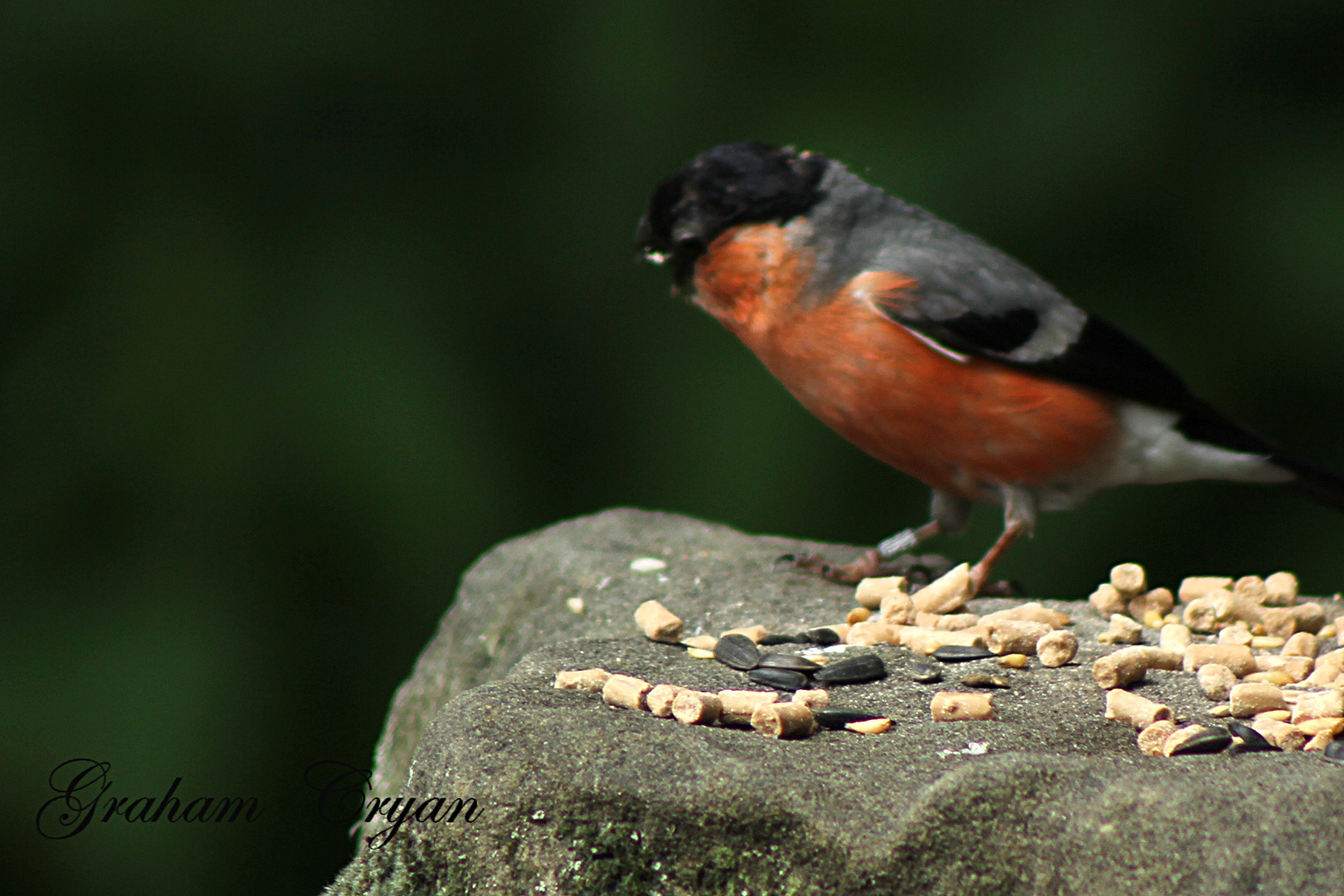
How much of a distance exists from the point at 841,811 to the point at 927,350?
1.60 m

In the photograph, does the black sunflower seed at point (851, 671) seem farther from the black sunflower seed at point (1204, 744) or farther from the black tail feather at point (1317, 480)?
the black tail feather at point (1317, 480)

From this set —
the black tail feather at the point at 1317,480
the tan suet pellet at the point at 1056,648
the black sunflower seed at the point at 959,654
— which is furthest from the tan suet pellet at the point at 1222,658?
the black tail feather at the point at 1317,480

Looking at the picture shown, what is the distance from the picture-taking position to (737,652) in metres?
1.83

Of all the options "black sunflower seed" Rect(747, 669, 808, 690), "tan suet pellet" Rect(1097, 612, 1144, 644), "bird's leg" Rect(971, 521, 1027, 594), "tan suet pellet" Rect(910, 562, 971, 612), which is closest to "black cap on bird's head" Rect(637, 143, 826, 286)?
"bird's leg" Rect(971, 521, 1027, 594)

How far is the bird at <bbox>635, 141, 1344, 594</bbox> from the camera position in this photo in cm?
269

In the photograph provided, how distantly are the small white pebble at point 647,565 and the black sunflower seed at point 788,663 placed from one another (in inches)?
28.4

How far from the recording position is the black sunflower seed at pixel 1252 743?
1448mm

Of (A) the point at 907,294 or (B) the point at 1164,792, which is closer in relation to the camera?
(B) the point at 1164,792

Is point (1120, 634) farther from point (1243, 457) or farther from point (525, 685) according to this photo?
point (1243, 457)

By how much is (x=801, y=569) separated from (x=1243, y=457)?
3.75 ft

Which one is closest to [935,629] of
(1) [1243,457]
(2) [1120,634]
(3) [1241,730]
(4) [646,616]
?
(2) [1120,634]

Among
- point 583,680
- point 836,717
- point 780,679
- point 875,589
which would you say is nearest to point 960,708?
point 836,717

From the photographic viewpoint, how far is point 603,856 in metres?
1.25

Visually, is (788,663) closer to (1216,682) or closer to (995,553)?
(1216,682)
